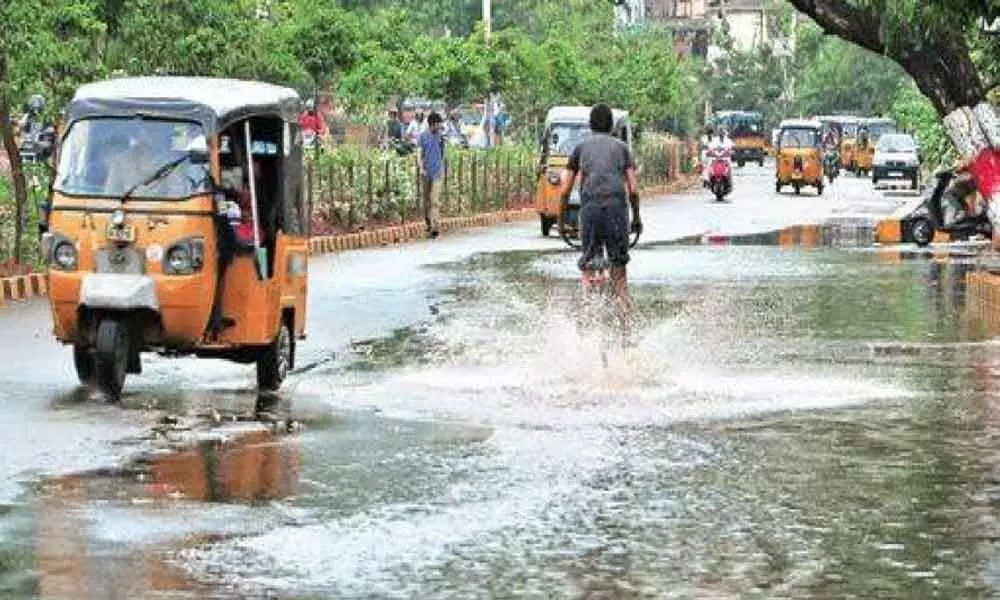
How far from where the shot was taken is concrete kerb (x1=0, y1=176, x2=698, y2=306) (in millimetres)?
23328

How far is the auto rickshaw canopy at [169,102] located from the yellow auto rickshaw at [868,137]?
70839 millimetres

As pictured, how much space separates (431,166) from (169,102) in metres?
22.6

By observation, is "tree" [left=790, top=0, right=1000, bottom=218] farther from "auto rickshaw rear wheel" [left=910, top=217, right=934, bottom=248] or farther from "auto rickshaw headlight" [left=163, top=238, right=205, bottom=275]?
"auto rickshaw headlight" [left=163, top=238, right=205, bottom=275]

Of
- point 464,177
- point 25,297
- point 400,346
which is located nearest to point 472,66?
point 464,177

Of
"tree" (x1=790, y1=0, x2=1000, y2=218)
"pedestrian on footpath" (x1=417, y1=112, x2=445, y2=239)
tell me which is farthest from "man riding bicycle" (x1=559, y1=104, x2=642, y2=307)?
"pedestrian on footpath" (x1=417, y1=112, x2=445, y2=239)

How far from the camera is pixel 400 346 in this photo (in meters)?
18.6

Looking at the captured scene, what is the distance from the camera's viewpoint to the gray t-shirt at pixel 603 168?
17.5 m

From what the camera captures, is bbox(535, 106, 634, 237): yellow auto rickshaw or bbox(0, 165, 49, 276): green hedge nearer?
bbox(0, 165, 49, 276): green hedge

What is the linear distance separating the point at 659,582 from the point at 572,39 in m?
59.2

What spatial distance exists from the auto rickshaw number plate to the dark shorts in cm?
401

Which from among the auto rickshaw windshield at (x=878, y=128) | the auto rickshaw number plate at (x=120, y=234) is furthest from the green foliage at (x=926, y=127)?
the auto rickshaw number plate at (x=120, y=234)

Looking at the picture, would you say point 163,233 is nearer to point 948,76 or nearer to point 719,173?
point 948,76

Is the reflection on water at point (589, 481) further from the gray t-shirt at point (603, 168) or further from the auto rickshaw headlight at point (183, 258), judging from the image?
the auto rickshaw headlight at point (183, 258)

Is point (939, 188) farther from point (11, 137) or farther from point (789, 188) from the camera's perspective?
point (789, 188)
